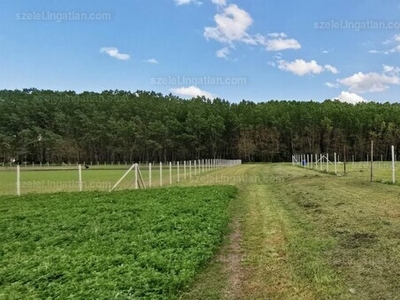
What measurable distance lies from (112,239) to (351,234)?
3.88 metres

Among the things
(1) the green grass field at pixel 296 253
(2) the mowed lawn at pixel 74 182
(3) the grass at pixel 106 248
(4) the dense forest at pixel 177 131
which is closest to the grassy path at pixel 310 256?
(1) the green grass field at pixel 296 253

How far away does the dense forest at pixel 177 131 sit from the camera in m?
89.7

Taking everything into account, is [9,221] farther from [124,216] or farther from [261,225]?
[261,225]

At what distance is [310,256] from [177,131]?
88.8 meters

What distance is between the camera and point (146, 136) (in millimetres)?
92500

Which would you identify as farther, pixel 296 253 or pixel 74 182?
pixel 74 182

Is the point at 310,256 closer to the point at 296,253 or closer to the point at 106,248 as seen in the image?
the point at 296,253

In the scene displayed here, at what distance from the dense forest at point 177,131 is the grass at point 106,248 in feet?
268

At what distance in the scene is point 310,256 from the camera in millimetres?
5320

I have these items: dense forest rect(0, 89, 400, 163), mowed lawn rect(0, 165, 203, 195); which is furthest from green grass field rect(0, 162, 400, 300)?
dense forest rect(0, 89, 400, 163)

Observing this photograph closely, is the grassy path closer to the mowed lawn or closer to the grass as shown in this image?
the grass

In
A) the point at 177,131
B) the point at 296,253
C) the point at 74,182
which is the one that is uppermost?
the point at 177,131

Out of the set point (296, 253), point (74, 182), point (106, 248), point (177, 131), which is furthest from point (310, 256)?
point (177, 131)

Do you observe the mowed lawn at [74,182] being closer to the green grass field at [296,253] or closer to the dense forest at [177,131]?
the green grass field at [296,253]
